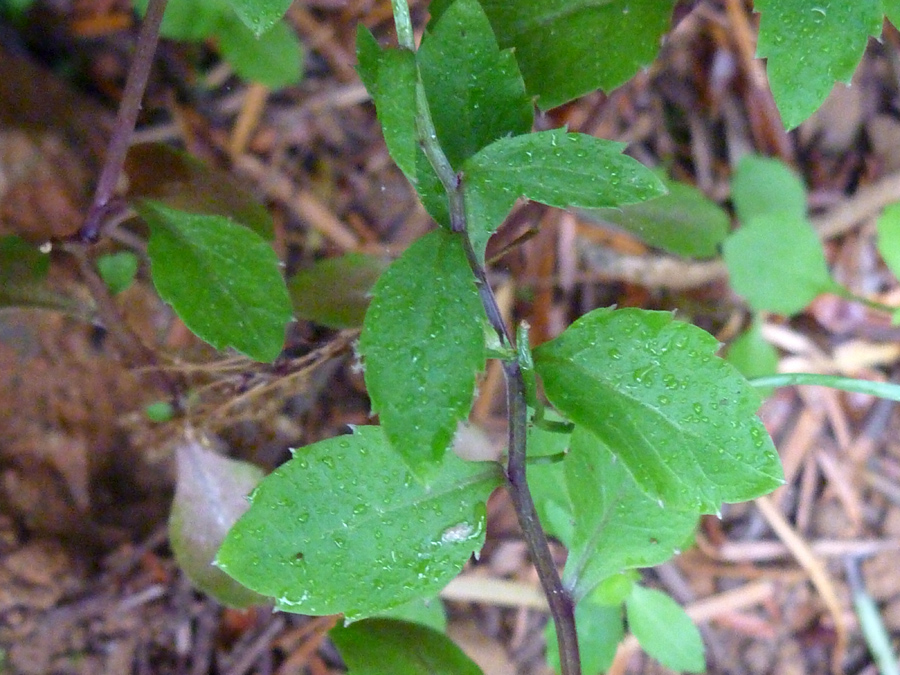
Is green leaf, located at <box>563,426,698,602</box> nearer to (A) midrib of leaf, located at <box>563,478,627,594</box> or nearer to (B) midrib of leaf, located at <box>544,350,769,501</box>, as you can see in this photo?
(A) midrib of leaf, located at <box>563,478,627,594</box>

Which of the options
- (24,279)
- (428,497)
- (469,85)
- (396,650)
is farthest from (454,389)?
(24,279)

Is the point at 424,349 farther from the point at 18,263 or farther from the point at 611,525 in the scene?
the point at 18,263

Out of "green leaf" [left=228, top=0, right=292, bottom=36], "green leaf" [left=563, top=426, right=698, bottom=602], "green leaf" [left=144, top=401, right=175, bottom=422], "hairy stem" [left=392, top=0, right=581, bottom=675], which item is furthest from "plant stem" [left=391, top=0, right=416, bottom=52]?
"green leaf" [left=144, top=401, right=175, bottom=422]

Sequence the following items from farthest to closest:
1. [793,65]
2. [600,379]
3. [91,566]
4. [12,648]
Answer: [91,566] < [12,648] < [793,65] < [600,379]

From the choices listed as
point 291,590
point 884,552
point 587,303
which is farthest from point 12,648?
point 884,552

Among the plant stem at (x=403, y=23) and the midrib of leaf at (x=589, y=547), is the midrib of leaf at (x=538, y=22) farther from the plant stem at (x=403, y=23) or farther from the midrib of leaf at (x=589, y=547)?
the midrib of leaf at (x=589, y=547)

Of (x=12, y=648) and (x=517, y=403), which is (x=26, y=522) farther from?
(x=517, y=403)

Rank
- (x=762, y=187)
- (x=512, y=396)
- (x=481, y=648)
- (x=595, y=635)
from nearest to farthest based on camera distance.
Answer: (x=512, y=396)
(x=595, y=635)
(x=481, y=648)
(x=762, y=187)
